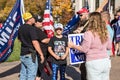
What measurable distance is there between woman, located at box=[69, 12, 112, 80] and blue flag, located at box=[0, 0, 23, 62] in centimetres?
383

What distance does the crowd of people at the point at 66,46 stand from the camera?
607cm

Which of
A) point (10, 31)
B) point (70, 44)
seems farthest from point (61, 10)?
point (70, 44)

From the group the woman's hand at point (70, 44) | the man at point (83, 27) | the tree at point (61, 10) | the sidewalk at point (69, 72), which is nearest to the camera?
the woman's hand at point (70, 44)

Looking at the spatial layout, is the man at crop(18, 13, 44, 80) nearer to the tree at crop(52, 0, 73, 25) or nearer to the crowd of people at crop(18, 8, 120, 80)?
the crowd of people at crop(18, 8, 120, 80)

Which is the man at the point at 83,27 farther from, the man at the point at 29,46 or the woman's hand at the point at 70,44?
the man at the point at 29,46

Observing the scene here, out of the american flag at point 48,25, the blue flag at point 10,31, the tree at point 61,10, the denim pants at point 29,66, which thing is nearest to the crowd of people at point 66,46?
the denim pants at point 29,66

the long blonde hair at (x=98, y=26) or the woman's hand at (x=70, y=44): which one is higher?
the long blonde hair at (x=98, y=26)

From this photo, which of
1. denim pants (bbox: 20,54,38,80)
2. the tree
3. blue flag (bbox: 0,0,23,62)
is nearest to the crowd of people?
denim pants (bbox: 20,54,38,80)

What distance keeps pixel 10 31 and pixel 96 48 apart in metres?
4.06

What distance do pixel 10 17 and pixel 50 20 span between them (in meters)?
1.09

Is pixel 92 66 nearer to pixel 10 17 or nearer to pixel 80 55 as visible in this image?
pixel 80 55

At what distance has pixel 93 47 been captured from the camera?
19.9 feet


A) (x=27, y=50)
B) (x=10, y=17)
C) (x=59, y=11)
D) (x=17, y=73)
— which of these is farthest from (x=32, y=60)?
(x=59, y=11)

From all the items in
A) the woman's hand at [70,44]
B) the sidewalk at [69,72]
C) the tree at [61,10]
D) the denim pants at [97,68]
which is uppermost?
the woman's hand at [70,44]
